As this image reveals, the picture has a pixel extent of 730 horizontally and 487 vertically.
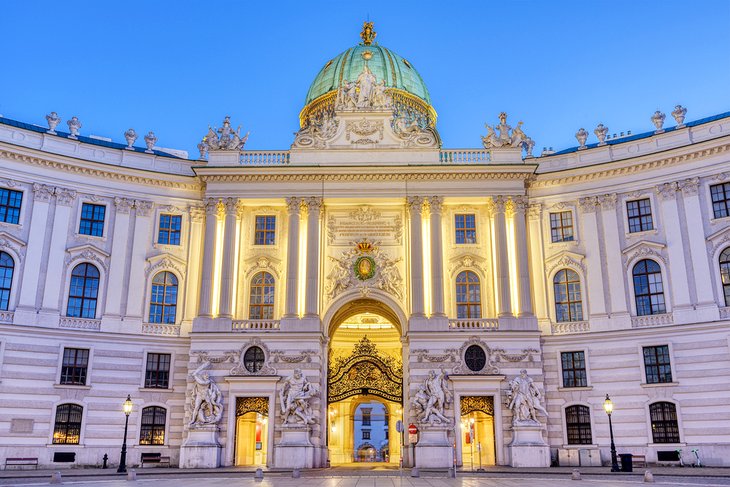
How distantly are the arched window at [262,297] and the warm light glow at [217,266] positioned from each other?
2015 mm

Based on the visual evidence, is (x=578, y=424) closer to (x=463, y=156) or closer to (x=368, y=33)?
(x=463, y=156)

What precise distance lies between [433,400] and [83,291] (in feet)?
68.3

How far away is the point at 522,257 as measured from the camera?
39344 mm

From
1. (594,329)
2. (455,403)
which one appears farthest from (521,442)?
(594,329)

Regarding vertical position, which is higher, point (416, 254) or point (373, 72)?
point (373, 72)

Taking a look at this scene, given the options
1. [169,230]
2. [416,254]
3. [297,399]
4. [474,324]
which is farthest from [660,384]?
[169,230]

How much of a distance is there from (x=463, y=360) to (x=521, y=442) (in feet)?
17.1

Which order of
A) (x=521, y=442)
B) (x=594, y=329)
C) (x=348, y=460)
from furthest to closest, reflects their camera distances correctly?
(x=348, y=460) < (x=594, y=329) < (x=521, y=442)

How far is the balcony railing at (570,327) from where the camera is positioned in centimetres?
3881

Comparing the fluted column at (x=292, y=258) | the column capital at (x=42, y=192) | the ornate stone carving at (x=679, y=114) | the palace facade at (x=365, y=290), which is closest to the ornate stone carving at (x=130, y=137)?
the palace facade at (x=365, y=290)

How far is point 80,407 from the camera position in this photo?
36.7 metres

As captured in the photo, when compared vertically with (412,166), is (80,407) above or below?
below

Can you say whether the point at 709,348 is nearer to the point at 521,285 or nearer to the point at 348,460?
the point at 521,285

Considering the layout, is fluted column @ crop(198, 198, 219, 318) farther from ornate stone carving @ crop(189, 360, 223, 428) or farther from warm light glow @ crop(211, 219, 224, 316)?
ornate stone carving @ crop(189, 360, 223, 428)
